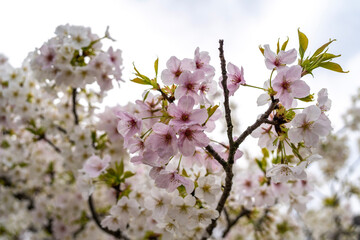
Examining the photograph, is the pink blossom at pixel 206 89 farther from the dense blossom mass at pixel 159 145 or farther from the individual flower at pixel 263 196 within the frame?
the individual flower at pixel 263 196

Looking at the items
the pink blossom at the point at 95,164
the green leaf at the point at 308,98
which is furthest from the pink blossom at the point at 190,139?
the pink blossom at the point at 95,164

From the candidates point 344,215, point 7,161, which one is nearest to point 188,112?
point 7,161

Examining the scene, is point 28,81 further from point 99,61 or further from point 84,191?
point 84,191

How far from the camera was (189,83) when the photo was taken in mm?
1485

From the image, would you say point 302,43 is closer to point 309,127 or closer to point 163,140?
point 309,127

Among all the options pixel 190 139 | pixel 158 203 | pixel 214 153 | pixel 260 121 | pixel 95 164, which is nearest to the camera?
pixel 190 139

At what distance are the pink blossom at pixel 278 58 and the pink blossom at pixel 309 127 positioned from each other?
28 centimetres

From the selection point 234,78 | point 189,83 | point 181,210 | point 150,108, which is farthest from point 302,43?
point 181,210

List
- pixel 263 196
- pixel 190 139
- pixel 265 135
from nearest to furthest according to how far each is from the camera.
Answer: pixel 190 139 → pixel 265 135 → pixel 263 196

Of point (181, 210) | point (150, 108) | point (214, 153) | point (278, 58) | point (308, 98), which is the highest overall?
point (278, 58)

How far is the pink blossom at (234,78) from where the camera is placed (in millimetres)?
1553

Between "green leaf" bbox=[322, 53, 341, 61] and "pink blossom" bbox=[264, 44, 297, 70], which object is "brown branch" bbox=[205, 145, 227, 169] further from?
"green leaf" bbox=[322, 53, 341, 61]

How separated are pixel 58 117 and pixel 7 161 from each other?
1032 mm

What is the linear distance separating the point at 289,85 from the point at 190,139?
551mm
